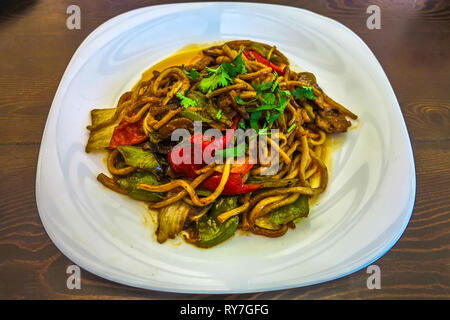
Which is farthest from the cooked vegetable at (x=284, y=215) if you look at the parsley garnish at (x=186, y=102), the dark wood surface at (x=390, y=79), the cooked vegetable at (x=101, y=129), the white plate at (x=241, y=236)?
the cooked vegetable at (x=101, y=129)

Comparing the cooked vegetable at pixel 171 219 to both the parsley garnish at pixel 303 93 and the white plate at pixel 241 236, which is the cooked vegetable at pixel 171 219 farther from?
the parsley garnish at pixel 303 93

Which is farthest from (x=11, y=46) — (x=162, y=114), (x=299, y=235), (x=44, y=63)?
(x=299, y=235)

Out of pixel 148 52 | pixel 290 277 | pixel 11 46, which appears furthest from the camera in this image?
pixel 11 46

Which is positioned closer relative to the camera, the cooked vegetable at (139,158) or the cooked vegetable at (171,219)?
the cooked vegetable at (171,219)

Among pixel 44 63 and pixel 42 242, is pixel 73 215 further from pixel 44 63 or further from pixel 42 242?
pixel 44 63

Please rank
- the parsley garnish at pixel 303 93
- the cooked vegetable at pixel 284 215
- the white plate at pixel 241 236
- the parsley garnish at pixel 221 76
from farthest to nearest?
the parsley garnish at pixel 303 93 < the parsley garnish at pixel 221 76 < the cooked vegetable at pixel 284 215 < the white plate at pixel 241 236

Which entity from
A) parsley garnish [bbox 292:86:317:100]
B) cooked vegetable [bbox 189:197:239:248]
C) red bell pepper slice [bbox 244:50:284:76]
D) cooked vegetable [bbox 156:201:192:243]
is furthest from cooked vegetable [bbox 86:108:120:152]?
parsley garnish [bbox 292:86:317:100]

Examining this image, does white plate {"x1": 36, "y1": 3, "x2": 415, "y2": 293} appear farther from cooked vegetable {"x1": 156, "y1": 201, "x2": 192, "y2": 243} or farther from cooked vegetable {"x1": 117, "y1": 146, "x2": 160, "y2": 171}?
cooked vegetable {"x1": 117, "y1": 146, "x2": 160, "y2": 171}
